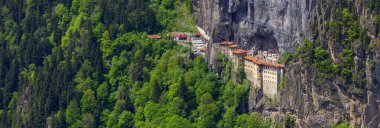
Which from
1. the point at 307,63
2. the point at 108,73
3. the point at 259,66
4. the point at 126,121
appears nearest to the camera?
the point at 307,63

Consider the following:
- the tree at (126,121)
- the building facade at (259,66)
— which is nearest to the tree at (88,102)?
the tree at (126,121)

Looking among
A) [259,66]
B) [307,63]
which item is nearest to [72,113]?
[259,66]

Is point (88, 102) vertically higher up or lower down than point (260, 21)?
lower down

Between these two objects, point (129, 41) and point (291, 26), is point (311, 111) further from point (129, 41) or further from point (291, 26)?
point (129, 41)

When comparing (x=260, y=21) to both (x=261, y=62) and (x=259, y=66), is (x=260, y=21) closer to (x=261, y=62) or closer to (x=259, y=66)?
(x=261, y=62)

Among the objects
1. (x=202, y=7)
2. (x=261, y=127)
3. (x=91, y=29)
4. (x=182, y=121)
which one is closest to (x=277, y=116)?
(x=261, y=127)

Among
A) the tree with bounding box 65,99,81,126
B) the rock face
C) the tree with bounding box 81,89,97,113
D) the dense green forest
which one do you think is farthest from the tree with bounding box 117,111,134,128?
the rock face

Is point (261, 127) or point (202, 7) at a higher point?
point (202, 7)
